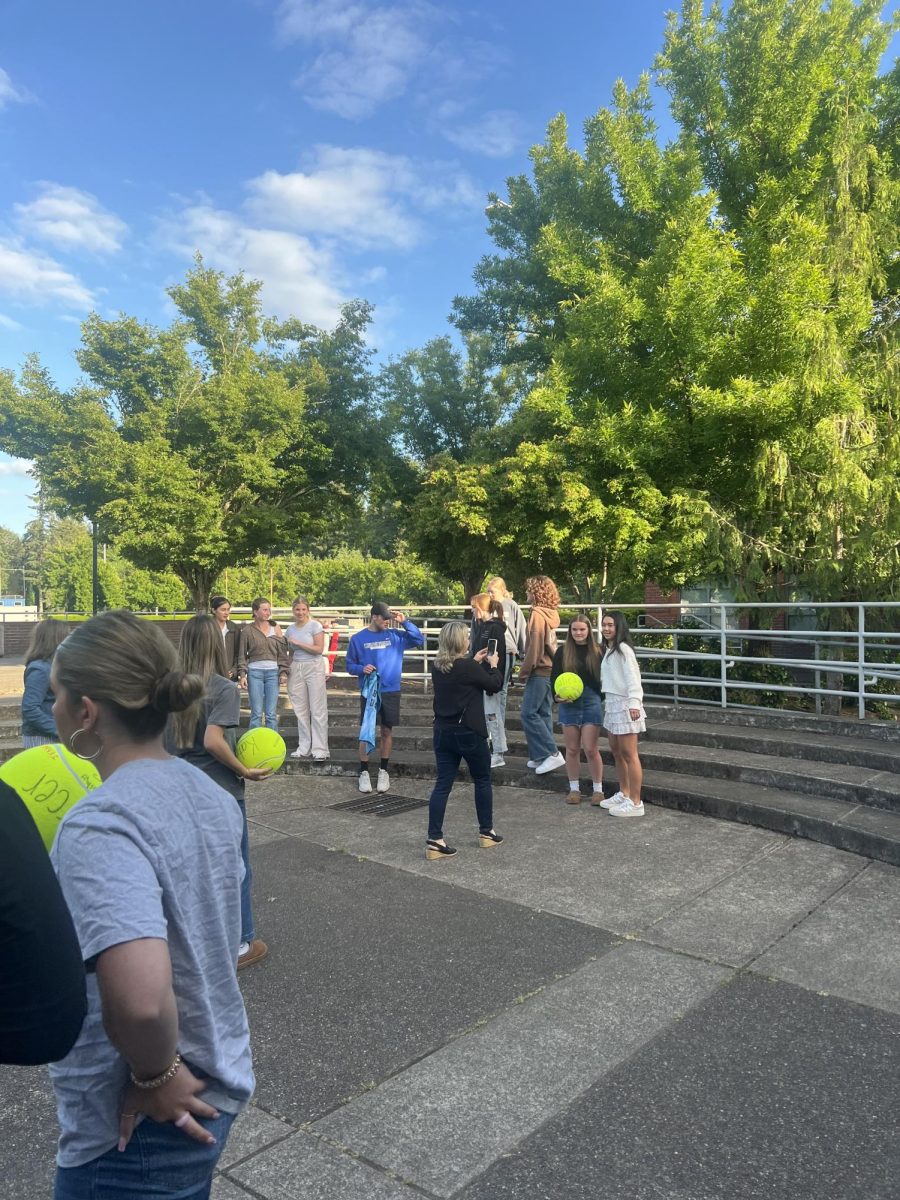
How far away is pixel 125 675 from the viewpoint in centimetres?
155

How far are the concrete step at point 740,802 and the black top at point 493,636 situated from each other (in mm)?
1421

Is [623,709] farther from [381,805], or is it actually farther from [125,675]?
[125,675]

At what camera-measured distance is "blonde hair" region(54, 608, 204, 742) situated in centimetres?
154

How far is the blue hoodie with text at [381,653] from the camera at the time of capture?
8.28 m

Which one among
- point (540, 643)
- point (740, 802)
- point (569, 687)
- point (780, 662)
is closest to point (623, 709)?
point (569, 687)

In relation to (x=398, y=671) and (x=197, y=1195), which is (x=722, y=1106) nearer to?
(x=197, y=1195)

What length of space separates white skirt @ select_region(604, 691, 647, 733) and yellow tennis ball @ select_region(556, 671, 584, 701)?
0.32 metres

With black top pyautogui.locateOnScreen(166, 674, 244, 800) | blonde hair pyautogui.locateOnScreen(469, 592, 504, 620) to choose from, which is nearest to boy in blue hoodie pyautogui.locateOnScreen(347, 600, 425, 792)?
blonde hair pyautogui.locateOnScreen(469, 592, 504, 620)

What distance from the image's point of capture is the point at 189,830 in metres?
1.48

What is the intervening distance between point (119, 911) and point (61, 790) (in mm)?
656

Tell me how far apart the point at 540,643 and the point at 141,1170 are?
6899 millimetres

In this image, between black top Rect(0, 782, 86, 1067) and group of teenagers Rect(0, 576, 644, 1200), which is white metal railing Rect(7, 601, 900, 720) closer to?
group of teenagers Rect(0, 576, 644, 1200)

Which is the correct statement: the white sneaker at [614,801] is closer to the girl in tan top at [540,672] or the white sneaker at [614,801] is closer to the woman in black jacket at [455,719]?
the girl in tan top at [540,672]

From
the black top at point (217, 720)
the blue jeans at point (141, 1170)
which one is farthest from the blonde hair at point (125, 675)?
the black top at point (217, 720)
